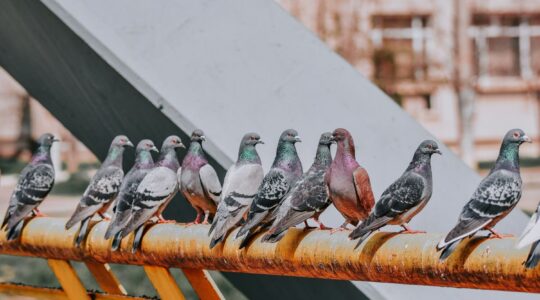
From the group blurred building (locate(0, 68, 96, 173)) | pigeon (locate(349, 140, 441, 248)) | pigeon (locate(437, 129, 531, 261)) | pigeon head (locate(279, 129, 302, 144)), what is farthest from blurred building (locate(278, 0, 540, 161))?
pigeon (locate(437, 129, 531, 261))

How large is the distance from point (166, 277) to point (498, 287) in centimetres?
153

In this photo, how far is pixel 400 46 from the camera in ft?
102

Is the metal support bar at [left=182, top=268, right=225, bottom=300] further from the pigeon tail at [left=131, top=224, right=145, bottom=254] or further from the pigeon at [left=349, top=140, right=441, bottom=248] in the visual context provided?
the pigeon at [left=349, top=140, right=441, bottom=248]

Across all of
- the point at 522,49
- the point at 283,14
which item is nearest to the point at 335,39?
the point at 522,49

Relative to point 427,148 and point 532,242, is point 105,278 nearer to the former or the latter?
point 427,148

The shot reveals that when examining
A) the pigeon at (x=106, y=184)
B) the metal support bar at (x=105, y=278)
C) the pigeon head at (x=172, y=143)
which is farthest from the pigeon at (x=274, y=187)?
the metal support bar at (x=105, y=278)

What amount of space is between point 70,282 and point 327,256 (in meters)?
1.57

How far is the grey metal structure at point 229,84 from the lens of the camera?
484 cm

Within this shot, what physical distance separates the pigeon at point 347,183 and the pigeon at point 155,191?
764mm

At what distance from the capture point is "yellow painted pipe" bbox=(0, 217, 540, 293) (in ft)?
9.70

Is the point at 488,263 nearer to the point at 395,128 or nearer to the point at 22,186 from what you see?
the point at 395,128

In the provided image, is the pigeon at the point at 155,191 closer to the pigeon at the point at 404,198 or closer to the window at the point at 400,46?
the pigeon at the point at 404,198

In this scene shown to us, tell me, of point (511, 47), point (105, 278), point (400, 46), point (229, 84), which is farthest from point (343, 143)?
point (511, 47)

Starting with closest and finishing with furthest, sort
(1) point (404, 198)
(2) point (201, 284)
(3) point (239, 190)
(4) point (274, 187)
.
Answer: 1. (1) point (404, 198)
2. (4) point (274, 187)
3. (3) point (239, 190)
4. (2) point (201, 284)
